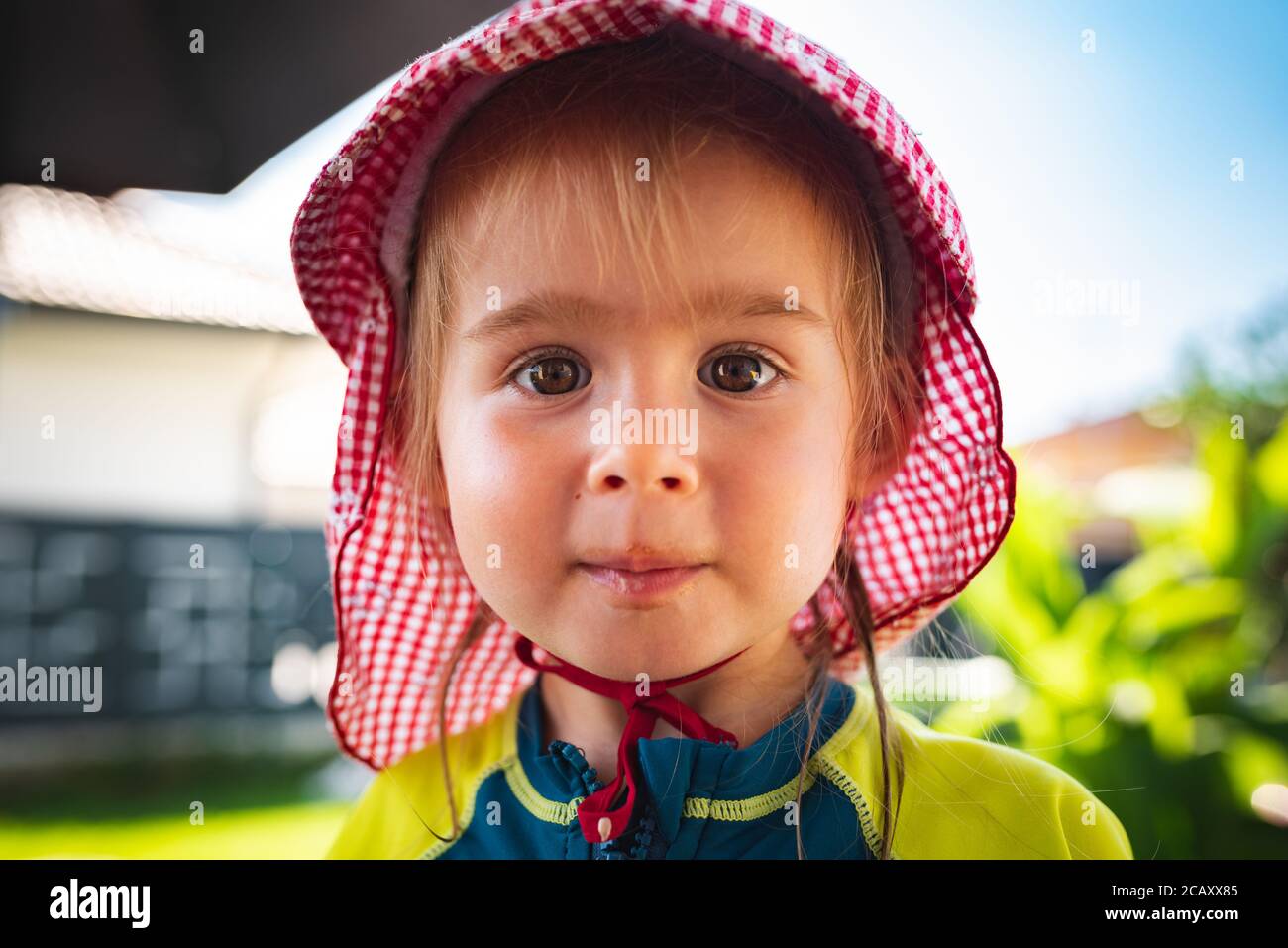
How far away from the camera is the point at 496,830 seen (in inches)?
32.3

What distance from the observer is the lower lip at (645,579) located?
673 mm

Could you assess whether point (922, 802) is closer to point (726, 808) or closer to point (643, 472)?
point (726, 808)

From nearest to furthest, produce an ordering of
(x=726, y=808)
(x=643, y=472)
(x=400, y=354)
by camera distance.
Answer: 1. (x=643, y=472)
2. (x=726, y=808)
3. (x=400, y=354)

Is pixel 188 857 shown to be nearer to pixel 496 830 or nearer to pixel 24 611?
pixel 496 830

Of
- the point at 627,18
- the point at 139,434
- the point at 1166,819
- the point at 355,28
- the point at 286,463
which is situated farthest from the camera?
the point at 286,463

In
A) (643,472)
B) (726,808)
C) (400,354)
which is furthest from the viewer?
(400,354)

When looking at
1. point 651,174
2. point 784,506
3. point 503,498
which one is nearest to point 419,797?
point 503,498

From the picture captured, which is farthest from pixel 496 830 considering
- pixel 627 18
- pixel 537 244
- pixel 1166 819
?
pixel 1166 819

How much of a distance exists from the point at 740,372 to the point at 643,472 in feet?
0.37

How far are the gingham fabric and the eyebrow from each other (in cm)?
15

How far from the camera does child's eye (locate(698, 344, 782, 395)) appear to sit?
2.25 feet

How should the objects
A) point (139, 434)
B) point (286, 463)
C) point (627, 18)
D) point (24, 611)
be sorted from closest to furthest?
point (627, 18), point (24, 611), point (139, 434), point (286, 463)

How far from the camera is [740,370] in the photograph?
692mm

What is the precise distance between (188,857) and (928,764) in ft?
2.12
